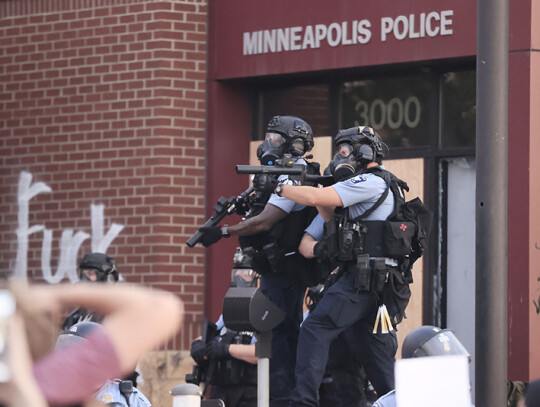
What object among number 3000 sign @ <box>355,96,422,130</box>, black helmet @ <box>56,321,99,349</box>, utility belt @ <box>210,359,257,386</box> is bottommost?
utility belt @ <box>210,359,257,386</box>

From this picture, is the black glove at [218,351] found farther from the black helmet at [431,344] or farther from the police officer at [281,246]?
the black helmet at [431,344]

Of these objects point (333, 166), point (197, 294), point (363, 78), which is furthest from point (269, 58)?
point (333, 166)

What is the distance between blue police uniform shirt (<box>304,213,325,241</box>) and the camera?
317 inches

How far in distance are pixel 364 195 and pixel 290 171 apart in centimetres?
50

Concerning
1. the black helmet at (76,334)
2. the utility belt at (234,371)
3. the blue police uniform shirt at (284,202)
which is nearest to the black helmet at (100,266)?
the utility belt at (234,371)

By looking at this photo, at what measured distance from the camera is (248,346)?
8430mm

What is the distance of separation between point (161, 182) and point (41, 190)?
150cm

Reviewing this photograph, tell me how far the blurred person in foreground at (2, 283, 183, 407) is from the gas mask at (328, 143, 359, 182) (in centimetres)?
542

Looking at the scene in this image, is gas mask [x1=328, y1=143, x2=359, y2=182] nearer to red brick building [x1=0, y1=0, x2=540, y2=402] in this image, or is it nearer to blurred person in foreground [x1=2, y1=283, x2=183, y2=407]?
red brick building [x1=0, y1=0, x2=540, y2=402]

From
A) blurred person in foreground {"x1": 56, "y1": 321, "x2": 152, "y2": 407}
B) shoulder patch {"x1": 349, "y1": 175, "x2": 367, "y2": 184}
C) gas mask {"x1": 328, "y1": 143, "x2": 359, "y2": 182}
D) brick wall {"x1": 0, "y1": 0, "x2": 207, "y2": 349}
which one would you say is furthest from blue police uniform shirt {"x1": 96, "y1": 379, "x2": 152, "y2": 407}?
brick wall {"x1": 0, "y1": 0, "x2": 207, "y2": 349}

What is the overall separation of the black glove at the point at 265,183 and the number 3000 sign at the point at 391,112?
12.1ft

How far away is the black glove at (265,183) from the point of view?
25.3ft

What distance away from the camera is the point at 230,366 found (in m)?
8.52

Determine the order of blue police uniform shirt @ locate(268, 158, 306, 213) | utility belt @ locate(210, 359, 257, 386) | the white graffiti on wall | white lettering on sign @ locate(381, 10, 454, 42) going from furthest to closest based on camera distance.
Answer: the white graffiti on wall → white lettering on sign @ locate(381, 10, 454, 42) → utility belt @ locate(210, 359, 257, 386) → blue police uniform shirt @ locate(268, 158, 306, 213)
